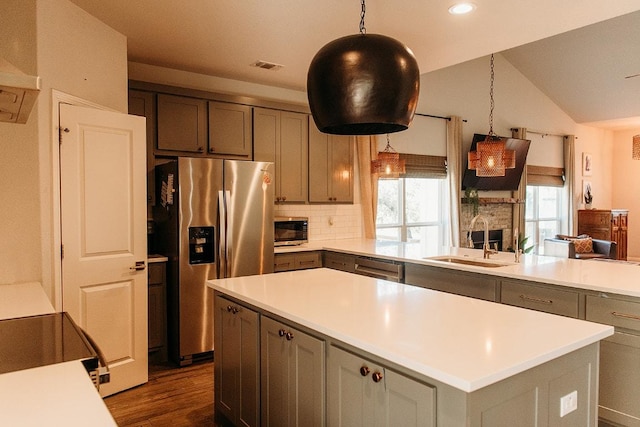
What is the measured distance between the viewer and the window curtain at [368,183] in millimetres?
5699

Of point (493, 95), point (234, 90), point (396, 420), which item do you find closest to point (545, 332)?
point (396, 420)

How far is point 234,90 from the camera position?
4871mm

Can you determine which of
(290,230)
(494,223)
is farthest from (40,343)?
(494,223)

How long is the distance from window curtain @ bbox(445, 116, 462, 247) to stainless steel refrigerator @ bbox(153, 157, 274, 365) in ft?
11.8

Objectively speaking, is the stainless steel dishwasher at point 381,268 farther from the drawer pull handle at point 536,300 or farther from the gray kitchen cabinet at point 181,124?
the gray kitchen cabinet at point 181,124

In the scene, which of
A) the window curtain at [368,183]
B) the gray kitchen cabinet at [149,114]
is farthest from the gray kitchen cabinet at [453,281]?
the gray kitchen cabinet at [149,114]

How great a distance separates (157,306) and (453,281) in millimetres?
2553

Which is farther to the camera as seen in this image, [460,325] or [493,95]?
[493,95]

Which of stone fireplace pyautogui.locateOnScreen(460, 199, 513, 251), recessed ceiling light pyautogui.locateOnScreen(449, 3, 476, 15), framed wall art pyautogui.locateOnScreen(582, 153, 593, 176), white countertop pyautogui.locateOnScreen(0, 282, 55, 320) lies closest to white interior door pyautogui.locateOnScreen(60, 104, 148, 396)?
white countertop pyautogui.locateOnScreen(0, 282, 55, 320)

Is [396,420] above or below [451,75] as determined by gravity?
below

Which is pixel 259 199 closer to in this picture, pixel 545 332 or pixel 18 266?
pixel 18 266

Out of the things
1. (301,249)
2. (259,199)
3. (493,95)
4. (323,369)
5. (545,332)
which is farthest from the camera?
(493,95)

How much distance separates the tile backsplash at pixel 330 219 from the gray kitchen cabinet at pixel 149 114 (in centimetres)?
145

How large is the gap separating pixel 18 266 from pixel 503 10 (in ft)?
11.8
